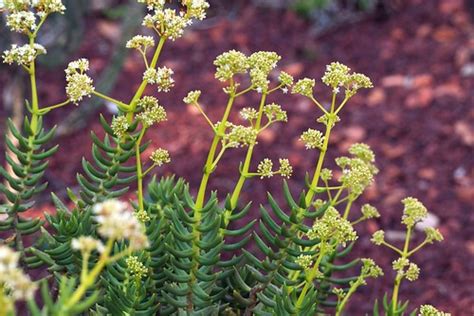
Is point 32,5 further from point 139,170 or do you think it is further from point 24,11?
point 139,170

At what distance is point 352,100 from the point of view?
445 cm

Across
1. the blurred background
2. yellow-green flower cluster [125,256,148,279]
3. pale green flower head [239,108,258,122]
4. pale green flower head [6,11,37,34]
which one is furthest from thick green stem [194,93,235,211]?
the blurred background

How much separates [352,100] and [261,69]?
9.70 feet

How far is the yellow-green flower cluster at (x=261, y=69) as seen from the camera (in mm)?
1508

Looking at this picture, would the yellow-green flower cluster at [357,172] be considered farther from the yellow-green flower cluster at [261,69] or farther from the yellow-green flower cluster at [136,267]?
the yellow-green flower cluster at [136,267]

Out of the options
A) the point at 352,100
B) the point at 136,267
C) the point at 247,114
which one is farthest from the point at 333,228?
the point at 352,100

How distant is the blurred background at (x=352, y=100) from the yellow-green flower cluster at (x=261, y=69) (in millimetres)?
1722

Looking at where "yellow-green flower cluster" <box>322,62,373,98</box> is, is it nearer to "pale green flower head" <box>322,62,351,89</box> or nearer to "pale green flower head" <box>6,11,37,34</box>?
"pale green flower head" <box>322,62,351,89</box>

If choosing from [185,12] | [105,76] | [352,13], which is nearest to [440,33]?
[352,13]

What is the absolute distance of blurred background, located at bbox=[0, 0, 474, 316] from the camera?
139 inches

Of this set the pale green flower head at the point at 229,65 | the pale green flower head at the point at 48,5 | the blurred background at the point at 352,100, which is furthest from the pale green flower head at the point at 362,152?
the blurred background at the point at 352,100

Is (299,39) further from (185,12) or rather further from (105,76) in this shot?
(185,12)

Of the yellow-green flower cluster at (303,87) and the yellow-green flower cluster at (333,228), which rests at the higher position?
the yellow-green flower cluster at (303,87)

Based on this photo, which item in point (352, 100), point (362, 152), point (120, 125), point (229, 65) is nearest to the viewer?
point (229, 65)
